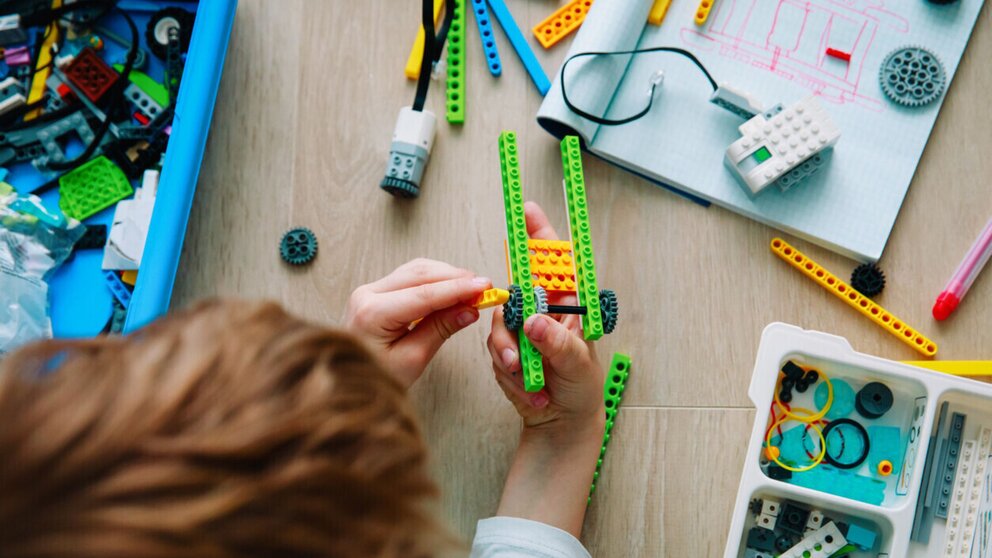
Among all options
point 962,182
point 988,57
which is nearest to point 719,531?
point 962,182

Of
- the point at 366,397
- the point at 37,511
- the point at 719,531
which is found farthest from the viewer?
the point at 719,531

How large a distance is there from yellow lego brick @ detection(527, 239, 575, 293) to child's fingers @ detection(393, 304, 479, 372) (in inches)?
3.4

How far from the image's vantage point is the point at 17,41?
931mm

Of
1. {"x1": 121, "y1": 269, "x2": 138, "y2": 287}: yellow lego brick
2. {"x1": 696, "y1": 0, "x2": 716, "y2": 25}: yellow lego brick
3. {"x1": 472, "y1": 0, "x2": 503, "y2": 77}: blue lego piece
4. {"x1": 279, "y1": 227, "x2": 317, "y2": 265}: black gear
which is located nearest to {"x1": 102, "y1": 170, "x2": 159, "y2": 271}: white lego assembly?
{"x1": 121, "y1": 269, "x2": 138, "y2": 287}: yellow lego brick

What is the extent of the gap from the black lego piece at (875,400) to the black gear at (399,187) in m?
0.54

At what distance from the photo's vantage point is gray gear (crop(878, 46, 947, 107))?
2.89 ft

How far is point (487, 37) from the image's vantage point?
918 mm

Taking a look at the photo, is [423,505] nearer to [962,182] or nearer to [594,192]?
[594,192]

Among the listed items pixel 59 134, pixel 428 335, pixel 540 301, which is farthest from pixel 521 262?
pixel 59 134

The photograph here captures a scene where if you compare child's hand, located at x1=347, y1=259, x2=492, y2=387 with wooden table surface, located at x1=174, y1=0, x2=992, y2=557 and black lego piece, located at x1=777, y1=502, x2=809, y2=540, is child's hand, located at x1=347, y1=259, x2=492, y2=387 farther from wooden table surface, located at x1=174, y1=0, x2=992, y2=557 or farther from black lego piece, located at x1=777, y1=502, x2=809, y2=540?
black lego piece, located at x1=777, y1=502, x2=809, y2=540

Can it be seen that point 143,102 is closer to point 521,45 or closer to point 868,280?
point 521,45

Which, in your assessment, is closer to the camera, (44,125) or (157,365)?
(157,365)

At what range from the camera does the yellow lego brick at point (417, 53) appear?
0.92m

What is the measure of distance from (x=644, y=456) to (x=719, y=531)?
11cm
